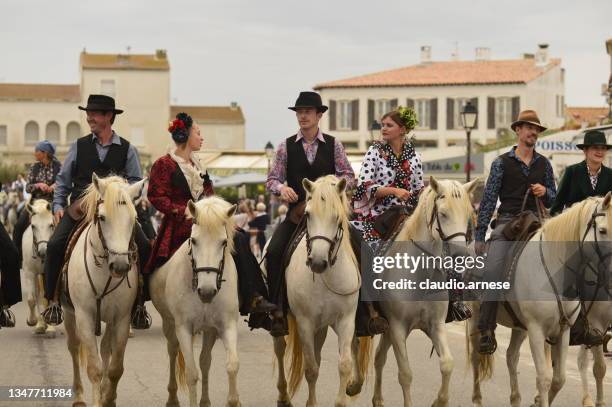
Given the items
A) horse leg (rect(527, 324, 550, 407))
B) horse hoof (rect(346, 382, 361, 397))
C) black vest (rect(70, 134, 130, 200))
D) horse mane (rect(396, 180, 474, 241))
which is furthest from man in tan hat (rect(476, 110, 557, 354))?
black vest (rect(70, 134, 130, 200))

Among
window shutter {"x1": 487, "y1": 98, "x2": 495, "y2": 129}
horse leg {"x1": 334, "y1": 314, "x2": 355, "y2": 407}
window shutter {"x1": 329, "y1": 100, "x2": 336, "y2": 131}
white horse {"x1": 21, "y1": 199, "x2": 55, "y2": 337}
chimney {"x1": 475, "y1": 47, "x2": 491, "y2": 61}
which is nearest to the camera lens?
horse leg {"x1": 334, "y1": 314, "x2": 355, "y2": 407}

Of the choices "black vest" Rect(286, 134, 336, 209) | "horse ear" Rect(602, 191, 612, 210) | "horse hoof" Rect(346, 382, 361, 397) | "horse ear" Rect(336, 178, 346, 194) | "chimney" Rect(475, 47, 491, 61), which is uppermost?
"chimney" Rect(475, 47, 491, 61)

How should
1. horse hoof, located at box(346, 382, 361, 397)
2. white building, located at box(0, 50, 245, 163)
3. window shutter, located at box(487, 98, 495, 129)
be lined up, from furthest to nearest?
white building, located at box(0, 50, 245, 163)
window shutter, located at box(487, 98, 495, 129)
horse hoof, located at box(346, 382, 361, 397)

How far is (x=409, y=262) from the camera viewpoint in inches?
463

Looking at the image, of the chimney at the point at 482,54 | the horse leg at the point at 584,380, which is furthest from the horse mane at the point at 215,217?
the chimney at the point at 482,54

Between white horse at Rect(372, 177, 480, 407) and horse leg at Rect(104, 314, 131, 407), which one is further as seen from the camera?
horse leg at Rect(104, 314, 131, 407)

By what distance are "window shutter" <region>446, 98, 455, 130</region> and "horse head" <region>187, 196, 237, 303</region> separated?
96.0 metres

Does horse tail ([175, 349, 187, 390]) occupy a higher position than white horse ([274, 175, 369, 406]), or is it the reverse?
white horse ([274, 175, 369, 406])

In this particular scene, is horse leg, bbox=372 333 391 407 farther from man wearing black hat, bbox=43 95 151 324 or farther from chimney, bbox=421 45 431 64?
chimney, bbox=421 45 431 64

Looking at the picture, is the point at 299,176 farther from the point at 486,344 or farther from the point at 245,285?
the point at 486,344

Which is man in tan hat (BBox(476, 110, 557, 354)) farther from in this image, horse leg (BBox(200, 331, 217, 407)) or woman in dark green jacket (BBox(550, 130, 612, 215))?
horse leg (BBox(200, 331, 217, 407))

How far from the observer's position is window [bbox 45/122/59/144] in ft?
481

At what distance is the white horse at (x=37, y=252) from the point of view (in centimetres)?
1899

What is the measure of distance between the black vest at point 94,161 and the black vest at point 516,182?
12.2 feet
